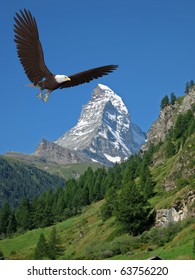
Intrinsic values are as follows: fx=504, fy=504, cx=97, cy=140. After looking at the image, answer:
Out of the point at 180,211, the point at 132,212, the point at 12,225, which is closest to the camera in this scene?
the point at 180,211

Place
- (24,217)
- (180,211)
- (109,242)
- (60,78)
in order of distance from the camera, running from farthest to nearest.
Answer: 1. (24,217)
2. (109,242)
3. (180,211)
4. (60,78)

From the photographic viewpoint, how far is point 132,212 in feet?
299

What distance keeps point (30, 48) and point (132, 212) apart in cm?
8509

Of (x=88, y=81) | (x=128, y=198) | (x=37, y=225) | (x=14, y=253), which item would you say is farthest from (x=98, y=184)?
(x=88, y=81)

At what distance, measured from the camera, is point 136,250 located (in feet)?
222

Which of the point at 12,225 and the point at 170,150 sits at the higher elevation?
the point at 170,150

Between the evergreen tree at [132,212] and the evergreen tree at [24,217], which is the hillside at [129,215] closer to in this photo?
the evergreen tree at [132,212]

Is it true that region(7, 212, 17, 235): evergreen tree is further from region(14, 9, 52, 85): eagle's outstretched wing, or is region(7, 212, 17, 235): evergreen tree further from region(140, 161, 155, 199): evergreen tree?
region(14, 9, 52, 85): eagle's outstretched wing

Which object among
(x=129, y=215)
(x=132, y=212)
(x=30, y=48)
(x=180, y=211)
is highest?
(x=132, y=212)

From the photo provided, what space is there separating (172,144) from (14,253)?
6925 cm

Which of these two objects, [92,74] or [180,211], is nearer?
[92,74]

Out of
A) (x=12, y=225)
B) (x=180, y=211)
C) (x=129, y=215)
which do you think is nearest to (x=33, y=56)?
(x=180, y=211)

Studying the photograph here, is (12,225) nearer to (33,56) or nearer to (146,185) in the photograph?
(146,185)
